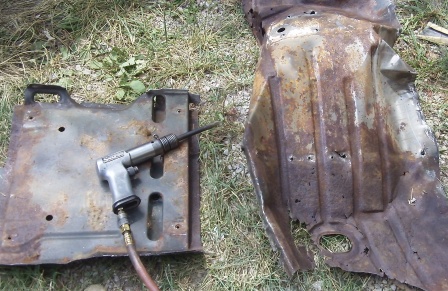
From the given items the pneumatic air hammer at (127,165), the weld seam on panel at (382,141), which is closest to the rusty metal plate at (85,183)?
the pneumatic air hammer at (127,165)

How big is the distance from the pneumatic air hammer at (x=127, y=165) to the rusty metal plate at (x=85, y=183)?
0.05 m

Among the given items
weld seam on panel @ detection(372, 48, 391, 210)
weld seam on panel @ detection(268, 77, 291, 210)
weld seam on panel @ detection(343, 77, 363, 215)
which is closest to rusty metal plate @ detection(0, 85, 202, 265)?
weld seam on panel @ detection(268, 77, 291, 210)

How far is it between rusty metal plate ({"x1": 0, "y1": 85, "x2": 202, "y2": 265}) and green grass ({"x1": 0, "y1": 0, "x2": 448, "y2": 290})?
0.35 feet

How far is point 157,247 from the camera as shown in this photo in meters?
2.09

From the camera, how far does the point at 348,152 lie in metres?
2.20

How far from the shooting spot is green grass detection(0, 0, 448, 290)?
2.12m

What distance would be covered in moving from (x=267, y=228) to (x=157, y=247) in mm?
483

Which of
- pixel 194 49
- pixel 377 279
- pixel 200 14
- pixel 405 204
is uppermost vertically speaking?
pixel 200 14

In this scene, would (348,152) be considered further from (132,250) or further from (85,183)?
(85,183)

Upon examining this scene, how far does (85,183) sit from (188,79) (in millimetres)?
873

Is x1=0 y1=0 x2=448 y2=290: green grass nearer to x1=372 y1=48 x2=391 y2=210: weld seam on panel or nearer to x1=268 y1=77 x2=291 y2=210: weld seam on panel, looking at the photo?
x1=268 y1=77 x2=291 y2=210: weld seam on panel

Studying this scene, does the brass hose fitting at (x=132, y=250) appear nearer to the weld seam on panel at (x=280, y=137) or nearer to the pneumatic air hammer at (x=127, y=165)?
the pneumatic air hammer at (x=127, y=165)

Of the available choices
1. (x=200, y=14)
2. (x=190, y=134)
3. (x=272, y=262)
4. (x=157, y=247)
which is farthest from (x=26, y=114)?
(x=272, y=262)

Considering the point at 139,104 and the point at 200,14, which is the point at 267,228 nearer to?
the point at 139,104
